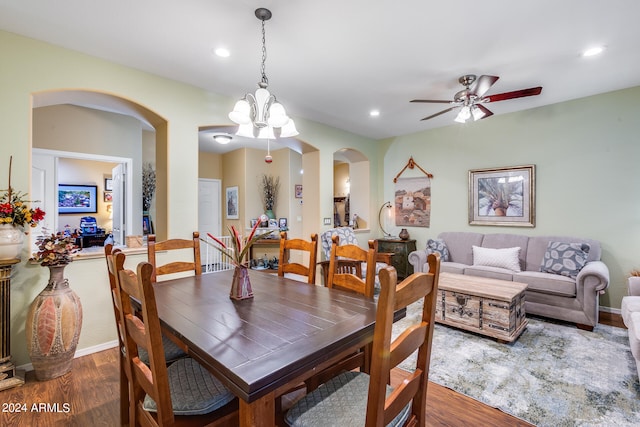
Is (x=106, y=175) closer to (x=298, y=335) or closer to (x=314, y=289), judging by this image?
(x=314, y=289)

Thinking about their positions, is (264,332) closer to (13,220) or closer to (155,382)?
(155,382)

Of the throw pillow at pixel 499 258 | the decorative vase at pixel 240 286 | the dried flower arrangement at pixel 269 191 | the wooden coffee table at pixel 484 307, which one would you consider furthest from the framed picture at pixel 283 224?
the decorative vase at pixel 240 286

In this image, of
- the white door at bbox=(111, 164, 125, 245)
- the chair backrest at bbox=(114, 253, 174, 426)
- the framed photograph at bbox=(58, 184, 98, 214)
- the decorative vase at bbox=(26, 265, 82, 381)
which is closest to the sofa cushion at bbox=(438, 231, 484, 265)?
the chair backrest at bbox=(114, 253, 174, 426)

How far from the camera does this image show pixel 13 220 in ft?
7.11

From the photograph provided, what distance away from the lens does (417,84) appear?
10.9ft

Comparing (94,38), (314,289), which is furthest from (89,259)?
(314,289)

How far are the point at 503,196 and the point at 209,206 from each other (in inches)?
237

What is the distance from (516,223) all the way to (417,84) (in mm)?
2590

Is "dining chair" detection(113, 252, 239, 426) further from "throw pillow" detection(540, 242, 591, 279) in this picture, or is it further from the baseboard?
"throw pillow" detection(540, 242, 591, 279)

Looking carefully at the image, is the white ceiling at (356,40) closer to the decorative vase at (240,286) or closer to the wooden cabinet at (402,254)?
the decorative vase at (240,286)

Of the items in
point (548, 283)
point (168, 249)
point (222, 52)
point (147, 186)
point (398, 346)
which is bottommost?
point (548, 283)

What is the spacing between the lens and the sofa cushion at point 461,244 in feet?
14.7

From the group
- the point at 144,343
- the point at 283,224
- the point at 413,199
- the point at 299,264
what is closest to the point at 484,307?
the point at 299,264

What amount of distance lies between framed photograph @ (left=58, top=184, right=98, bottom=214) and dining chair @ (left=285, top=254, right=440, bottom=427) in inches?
250
